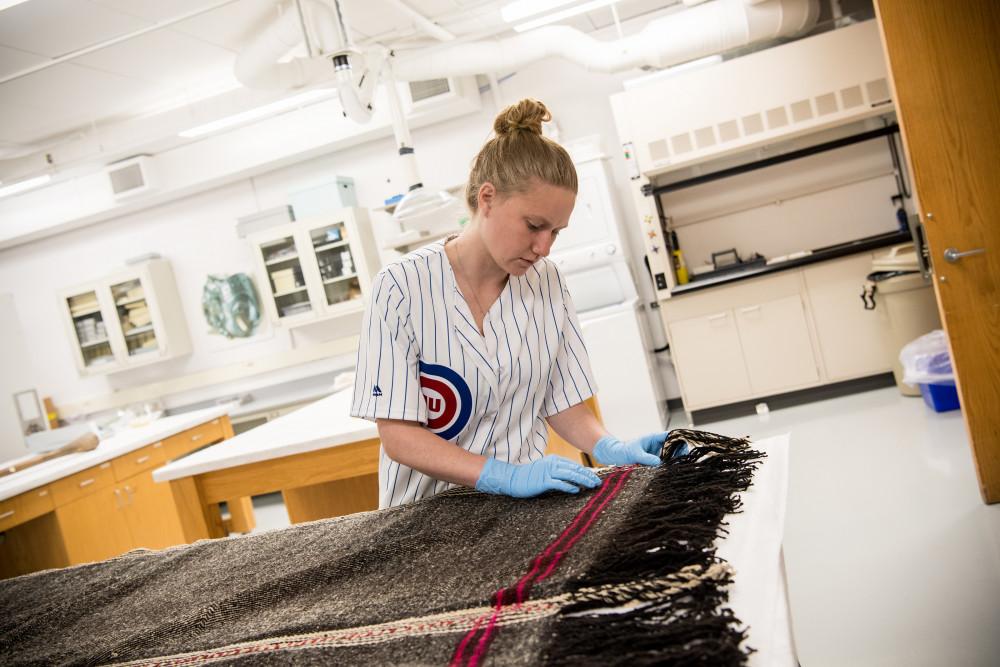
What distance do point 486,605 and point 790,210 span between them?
5237mm

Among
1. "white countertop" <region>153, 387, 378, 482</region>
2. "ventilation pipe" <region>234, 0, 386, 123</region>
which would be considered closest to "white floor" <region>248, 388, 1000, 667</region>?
"white countertop" <region>153, 387, 378, 482</region>

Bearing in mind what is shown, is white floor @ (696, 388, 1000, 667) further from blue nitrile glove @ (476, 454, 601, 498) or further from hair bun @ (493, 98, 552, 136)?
hair bun @ (493, 98, 552, 136)

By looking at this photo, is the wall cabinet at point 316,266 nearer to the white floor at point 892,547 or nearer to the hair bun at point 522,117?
the white floor at point 892,547

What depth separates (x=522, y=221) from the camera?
146cm

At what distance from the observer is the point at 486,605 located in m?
0.88

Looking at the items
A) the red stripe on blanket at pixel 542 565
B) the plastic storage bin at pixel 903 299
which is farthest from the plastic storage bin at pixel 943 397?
the red stripe on blanket at pixel 542 565

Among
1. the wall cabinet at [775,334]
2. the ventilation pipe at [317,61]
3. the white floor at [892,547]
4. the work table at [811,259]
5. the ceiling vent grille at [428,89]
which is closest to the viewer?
the white floor at [892,547]

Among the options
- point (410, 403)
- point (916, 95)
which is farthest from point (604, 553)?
point (916, 95)

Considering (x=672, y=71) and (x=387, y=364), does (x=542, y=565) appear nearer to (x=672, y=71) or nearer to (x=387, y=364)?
(x=387, y=364)

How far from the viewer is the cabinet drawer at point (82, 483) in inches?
156

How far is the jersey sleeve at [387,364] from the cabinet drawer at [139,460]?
11.8 ft

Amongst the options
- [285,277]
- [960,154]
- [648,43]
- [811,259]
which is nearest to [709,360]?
[811,259]

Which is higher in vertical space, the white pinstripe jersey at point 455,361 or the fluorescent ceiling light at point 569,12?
the fluorescent ceiling light at point 569,12

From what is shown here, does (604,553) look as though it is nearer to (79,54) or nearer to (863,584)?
(863,584)
